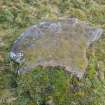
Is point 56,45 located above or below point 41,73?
above

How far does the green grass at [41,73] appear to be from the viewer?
6156 millimetres

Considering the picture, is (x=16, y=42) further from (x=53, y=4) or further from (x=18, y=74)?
(x=53, y=4)

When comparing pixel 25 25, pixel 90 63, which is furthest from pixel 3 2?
pixel 90 63

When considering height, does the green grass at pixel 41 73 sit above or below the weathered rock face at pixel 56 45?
below

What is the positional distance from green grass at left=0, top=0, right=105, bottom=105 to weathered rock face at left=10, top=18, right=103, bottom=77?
A: 0.20 meters

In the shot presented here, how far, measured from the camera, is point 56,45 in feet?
22.3

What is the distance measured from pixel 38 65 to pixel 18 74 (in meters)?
0.43

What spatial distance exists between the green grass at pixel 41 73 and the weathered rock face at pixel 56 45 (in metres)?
0.20

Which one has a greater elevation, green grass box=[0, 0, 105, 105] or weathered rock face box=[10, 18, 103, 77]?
weathered rock face box=[10, 18, 103, 77]

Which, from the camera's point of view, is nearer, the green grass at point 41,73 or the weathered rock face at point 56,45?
the green grass at point 41,73

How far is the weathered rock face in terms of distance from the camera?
6.43 metres

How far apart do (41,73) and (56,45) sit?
0.82m

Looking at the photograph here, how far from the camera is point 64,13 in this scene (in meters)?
8.61

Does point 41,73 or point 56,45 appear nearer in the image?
point 41,73
